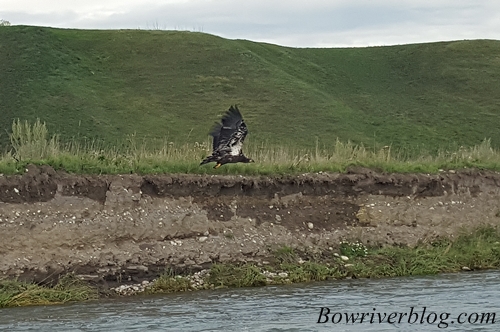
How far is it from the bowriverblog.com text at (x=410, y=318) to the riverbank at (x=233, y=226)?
401 cm

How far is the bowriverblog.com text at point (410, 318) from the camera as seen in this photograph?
13359 millimetres

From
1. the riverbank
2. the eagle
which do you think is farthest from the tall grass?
the eagle

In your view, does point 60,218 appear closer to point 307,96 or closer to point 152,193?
point 152,193

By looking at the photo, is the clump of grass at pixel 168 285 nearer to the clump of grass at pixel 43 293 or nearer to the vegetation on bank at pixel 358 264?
the vegetation on bank at pixel 358 264

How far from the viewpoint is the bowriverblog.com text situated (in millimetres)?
13359

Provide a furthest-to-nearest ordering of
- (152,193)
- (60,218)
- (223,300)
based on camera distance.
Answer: (152,193) → (60,218) → (223,300)

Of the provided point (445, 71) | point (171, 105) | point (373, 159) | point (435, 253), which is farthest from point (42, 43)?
point (435, 253)

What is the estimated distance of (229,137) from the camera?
712 inches

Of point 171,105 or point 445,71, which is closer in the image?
point 171,105

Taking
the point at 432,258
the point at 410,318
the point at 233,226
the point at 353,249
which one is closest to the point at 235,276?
the point at 233,226

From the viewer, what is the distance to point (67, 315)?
14.8 metres

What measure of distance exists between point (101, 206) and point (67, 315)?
4399 mm

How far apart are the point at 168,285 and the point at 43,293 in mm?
2350

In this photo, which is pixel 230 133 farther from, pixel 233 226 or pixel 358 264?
pixel 358 264
